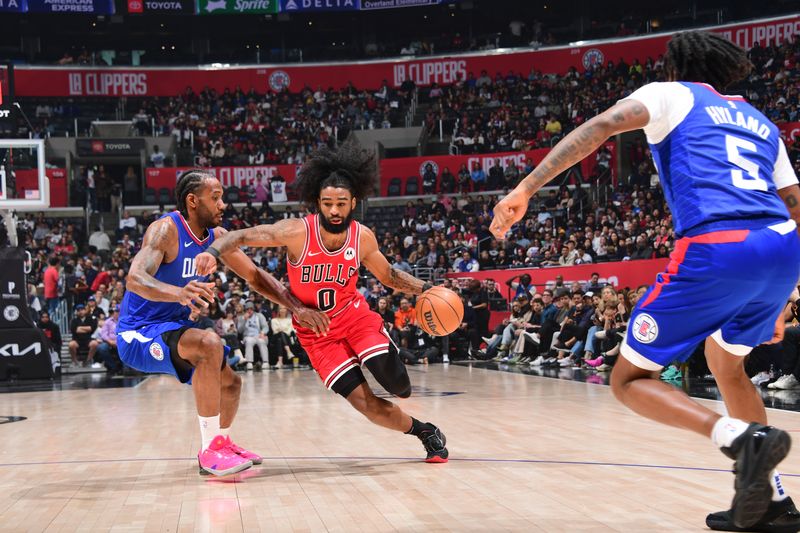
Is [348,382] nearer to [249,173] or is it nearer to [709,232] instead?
[709,232]

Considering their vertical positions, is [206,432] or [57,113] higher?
[57,113]

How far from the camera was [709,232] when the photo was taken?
127 inches

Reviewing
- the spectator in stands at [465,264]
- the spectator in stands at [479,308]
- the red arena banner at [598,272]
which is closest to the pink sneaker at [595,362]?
the red arena banner at [598,272]

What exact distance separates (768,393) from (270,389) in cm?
617

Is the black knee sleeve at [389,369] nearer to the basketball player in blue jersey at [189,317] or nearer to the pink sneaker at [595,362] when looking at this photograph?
the basketball player in blue jersey at [189,317]

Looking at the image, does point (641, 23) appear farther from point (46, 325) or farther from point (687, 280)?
point (687, 280)

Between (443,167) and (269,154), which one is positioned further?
(269,154)

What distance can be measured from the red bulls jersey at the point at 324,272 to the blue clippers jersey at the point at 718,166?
8.27ft

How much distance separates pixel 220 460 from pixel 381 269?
5.02ft

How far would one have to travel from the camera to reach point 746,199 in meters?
3.25

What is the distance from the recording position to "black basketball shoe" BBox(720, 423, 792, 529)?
2.95 m

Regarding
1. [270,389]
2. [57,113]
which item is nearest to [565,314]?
[270,389]

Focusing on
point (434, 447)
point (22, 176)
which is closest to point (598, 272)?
point (22, 176)

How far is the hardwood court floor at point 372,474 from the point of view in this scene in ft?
13.2
